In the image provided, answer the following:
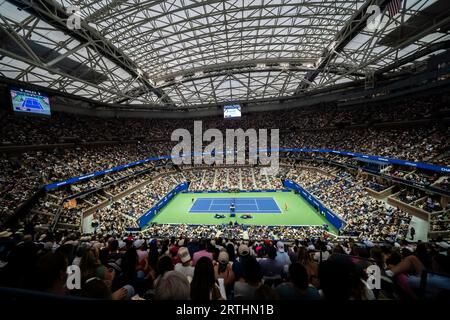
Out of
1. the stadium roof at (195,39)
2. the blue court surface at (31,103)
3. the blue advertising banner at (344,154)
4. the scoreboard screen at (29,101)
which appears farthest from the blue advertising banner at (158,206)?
the blue court surface at (31,103)

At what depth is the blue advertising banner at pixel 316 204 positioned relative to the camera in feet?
69.8

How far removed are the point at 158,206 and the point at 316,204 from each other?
70.9 feet

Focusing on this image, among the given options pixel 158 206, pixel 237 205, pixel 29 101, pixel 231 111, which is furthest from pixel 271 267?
pixel 231 111

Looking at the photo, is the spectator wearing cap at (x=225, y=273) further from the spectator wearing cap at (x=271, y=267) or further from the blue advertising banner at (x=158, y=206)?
the blue advertising banner at (x=158, y=206)

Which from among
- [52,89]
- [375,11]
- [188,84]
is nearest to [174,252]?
[375,11]

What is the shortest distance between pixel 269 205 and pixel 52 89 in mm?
32573

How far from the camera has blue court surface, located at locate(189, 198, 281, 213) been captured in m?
28.7

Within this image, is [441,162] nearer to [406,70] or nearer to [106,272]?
[406,70]

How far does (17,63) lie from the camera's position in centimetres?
2052

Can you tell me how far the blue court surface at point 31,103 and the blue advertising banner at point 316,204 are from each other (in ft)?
117

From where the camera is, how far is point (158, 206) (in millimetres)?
29172

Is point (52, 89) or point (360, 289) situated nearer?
point (360, 289)

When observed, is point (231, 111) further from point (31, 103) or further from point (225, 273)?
point (225, 273)

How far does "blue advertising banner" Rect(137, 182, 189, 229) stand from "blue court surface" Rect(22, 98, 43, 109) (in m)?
17.6
